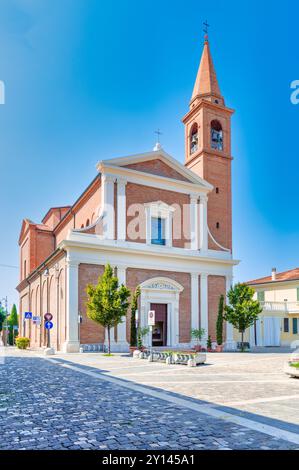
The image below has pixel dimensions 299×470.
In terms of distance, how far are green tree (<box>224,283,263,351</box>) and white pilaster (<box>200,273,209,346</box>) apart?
189 centimetres

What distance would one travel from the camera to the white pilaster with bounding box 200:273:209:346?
2876 centimetres

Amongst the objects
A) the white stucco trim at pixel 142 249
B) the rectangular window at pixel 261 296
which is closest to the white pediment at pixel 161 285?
the white stucco trim at pixel 142 249

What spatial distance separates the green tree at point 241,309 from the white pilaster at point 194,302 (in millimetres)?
2189

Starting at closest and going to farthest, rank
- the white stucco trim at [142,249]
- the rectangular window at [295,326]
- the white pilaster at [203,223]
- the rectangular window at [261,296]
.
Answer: the white stucco trim at [142,249], the white pilaster at [203,223], the rectangular window at [295,326], the rectangular window at [261,296]

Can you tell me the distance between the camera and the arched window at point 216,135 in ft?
108

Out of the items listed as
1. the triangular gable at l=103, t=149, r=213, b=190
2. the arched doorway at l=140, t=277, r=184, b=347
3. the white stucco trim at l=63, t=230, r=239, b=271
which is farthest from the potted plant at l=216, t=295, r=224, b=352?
the triangular gable at l=103, t=149, r=213, b=190

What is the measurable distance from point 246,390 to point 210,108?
1029 inches

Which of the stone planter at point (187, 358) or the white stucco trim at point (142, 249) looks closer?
the stone planter at point (187, 358)

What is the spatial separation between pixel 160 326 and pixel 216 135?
1539 cm

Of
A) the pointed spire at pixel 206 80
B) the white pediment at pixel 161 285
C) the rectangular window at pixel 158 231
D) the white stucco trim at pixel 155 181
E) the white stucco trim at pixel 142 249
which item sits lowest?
the white pediment at pixel 161 285

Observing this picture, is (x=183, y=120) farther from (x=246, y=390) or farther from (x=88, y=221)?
(x=246, y=390)

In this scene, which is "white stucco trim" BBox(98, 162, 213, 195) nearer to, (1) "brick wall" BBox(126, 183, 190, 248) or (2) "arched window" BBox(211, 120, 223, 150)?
(1) "brick wall" BBox(126, 183, 190, 248)

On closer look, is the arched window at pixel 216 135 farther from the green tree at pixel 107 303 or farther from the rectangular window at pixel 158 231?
the green tree at pixel 107 303

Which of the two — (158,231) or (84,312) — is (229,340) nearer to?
(158,231)
